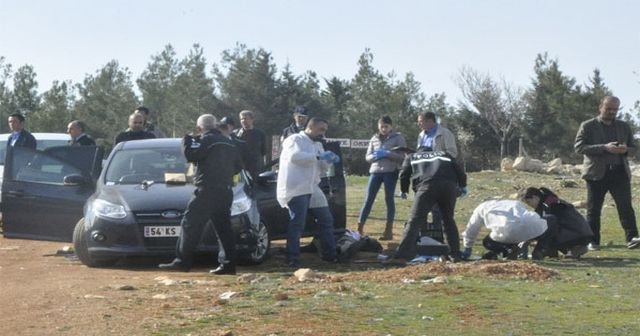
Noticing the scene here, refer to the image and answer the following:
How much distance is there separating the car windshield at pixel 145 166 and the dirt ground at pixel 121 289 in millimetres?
945

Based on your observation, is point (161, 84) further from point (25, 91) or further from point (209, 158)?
point (209, 158)

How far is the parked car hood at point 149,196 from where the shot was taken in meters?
12.4

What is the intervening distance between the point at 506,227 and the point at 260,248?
2.66 metres

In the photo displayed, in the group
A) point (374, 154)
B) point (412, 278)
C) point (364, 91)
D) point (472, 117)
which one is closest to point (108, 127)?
point (364, 91)

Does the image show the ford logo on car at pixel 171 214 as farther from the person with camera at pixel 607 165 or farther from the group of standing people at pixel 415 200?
the person with camera at pixel 607 165

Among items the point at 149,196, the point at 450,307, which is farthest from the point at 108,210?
the point at 450,307

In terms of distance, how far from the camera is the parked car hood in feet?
40.6

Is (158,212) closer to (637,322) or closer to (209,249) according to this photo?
(209,249)

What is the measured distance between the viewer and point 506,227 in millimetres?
12188

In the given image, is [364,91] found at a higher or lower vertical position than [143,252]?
higher

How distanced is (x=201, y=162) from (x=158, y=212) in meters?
0.85

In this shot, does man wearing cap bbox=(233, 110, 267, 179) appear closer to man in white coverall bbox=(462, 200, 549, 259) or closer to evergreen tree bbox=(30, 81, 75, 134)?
man in white coverall bbox=(462, 200, 549, 259)

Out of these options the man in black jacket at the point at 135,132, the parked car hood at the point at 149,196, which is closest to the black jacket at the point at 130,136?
the man in black jacket at the point at 135,132

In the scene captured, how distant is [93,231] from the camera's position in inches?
490
